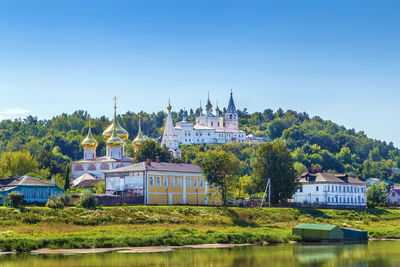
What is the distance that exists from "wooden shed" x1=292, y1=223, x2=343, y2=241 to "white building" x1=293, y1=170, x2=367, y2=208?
82.5 ft

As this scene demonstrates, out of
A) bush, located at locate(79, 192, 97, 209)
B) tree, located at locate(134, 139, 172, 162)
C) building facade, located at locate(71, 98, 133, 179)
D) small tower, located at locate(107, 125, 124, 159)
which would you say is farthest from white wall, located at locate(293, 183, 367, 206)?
bush, located at locate(79, 192, 97, 209)

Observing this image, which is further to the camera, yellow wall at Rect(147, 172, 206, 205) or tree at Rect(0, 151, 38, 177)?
tree at Rect(0, 151, 38, 177)

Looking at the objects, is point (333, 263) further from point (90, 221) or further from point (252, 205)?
point (252, 205)

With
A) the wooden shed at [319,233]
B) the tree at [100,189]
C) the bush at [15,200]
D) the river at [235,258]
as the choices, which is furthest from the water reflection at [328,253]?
the tree at [100,189]

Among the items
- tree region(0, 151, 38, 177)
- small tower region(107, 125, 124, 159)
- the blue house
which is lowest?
the blue house

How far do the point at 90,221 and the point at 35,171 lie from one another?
126 feet

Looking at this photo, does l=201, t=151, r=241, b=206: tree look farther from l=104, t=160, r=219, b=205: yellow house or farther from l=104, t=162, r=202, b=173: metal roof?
l=104, t=162, r=202, b=173: metal roof

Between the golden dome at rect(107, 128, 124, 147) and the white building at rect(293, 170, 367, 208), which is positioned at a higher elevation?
the golden dome at rect(107, 128, 124, 147)

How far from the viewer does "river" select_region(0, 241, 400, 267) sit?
37969mm

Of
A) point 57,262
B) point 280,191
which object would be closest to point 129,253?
point 57,262

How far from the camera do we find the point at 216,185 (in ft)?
224

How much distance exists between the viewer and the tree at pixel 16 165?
276 feet

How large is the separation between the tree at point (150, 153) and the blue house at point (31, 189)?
23889 mm

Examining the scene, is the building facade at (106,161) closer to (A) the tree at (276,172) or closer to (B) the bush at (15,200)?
(A) the tree at (276,172)
